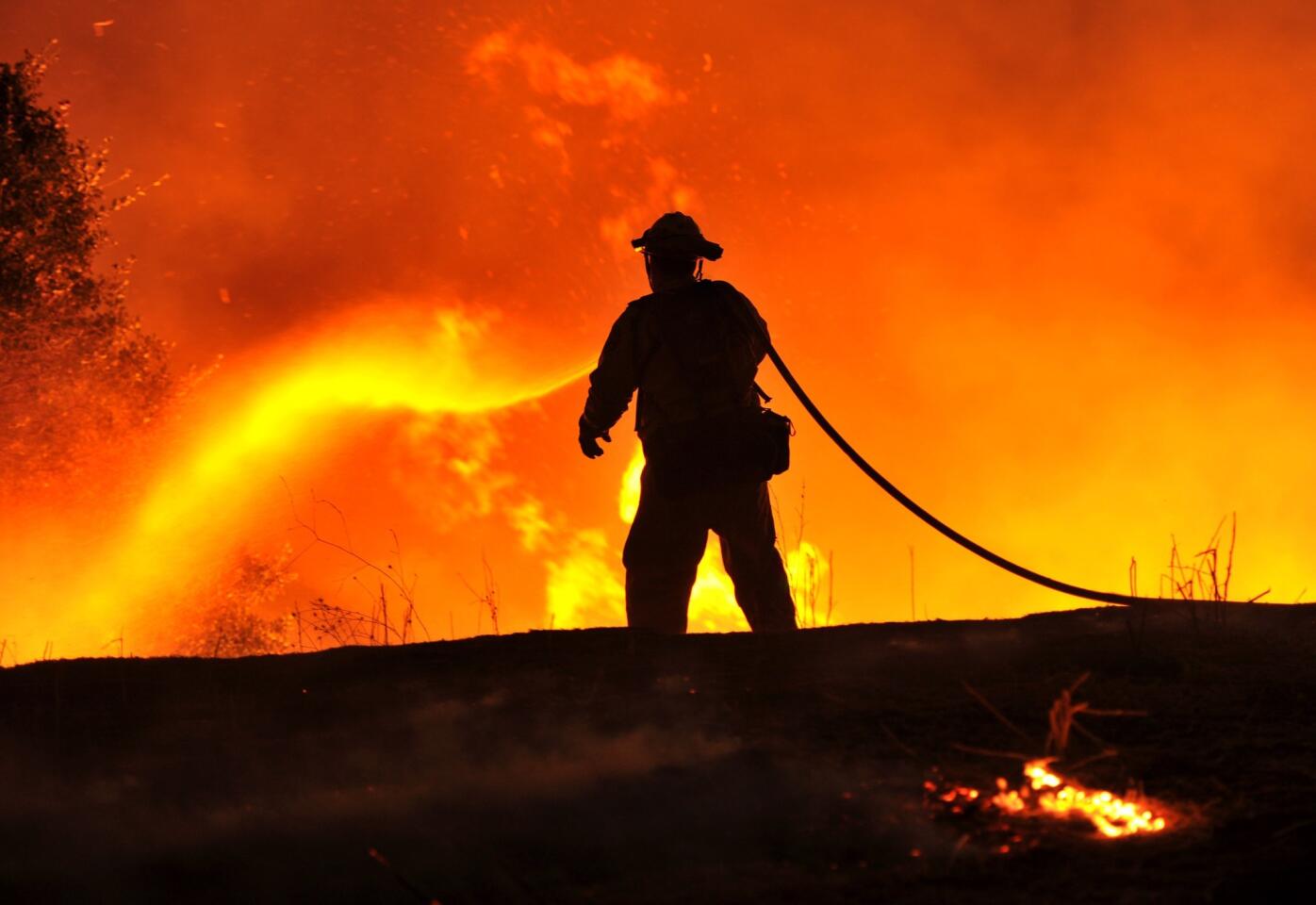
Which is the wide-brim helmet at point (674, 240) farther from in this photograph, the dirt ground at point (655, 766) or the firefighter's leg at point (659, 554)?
the dirt ground at point (655, 766)

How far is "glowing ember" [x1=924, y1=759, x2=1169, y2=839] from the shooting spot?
140 inches

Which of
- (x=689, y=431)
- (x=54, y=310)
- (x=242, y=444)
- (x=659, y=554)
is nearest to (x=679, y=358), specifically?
(x=689, y=431)

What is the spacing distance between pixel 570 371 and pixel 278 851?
97.5 ft

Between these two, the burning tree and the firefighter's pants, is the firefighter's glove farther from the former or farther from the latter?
the burning tree

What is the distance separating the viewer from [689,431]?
299 inches

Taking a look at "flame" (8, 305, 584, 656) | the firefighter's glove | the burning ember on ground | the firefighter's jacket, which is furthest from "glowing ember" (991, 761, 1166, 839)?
"flame" (8, 305, 584, 656)

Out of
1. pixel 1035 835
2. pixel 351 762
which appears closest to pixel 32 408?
pixel 351 762

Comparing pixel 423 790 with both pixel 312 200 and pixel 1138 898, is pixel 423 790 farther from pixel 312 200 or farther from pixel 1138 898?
pixel 312 200

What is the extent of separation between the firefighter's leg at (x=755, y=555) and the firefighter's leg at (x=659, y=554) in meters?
0.15

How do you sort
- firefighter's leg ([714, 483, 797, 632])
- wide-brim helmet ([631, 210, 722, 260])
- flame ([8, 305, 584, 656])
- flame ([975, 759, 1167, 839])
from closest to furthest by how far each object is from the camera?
flame ([975, 759, 1167, 839])
firefighter's leg ([714, 483, 797, 632])
wide-brim helmet ([631, 210, 722, 260])
flame ([8, 305, 584, 656])

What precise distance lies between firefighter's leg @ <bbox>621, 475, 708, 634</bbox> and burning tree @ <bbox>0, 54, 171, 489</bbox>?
14.3m

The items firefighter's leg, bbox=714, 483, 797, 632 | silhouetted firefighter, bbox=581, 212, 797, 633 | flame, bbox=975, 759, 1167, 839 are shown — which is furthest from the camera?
firefighter's leg, bbox=714, 483, 797, 632

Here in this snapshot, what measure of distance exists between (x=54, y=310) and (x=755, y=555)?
15.3 m

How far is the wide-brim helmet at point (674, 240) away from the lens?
787 cm
